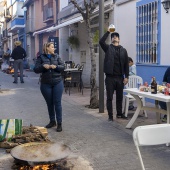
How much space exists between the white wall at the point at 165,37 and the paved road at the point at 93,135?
2304 millimetres

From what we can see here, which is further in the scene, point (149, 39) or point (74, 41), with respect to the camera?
point (74, 41)

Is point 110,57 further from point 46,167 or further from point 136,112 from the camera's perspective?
point 46,167

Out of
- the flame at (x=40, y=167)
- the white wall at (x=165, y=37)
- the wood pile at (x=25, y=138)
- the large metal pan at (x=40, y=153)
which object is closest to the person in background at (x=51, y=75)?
the wood pile at (x=25, y=138)

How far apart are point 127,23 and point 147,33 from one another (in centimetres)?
134

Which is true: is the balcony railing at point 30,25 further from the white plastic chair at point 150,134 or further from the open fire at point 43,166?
the white plastic chair at point 150,134

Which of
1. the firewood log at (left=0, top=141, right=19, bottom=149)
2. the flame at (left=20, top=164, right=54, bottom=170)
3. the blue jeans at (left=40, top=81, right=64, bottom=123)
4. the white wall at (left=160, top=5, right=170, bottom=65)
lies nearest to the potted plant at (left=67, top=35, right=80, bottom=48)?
the white wall at (left=160, top=5, right=170, bottom=65)

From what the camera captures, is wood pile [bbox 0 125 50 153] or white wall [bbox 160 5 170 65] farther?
white wall [bbox 160 5 170 65]

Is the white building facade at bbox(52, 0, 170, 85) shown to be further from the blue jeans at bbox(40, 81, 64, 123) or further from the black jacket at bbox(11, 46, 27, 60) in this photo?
the black jacket at bbox(11, 46, 27, 60)

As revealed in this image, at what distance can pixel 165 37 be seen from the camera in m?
9.23

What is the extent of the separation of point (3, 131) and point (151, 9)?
630 cm

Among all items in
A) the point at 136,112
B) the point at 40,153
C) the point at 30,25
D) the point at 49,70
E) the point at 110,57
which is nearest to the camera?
the point at 40,153

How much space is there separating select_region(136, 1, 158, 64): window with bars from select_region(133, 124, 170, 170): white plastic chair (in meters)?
6.72

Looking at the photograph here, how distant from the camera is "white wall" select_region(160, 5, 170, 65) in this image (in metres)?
9.12

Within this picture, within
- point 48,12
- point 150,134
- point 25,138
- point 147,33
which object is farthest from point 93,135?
point 48,12
